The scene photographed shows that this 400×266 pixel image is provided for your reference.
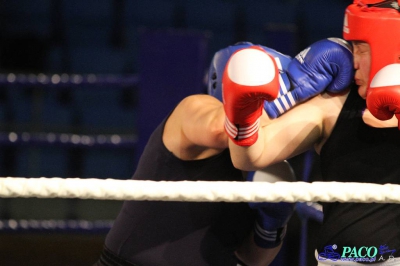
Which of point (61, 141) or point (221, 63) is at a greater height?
point (221, 63)

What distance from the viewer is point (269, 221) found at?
1.41m

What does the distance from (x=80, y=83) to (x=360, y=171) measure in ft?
5.46

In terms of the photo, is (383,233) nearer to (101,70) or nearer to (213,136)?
(213,136)

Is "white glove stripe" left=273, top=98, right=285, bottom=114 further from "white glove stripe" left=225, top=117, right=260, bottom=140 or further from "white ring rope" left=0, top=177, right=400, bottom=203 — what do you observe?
"white ring rope" left=0, top=177, right=400, bottom=203

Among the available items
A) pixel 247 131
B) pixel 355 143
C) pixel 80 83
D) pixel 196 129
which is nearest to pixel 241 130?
pixel 247 131

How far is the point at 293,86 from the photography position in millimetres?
1209

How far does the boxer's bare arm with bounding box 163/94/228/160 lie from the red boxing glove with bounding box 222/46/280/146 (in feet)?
0.30

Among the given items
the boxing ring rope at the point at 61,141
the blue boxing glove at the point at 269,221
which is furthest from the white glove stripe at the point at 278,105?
the boxing ring rope at the point at 61,141

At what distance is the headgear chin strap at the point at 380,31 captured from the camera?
114cm

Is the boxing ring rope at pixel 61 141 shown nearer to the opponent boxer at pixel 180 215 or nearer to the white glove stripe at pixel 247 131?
the opponent boxer at pixel 180 215

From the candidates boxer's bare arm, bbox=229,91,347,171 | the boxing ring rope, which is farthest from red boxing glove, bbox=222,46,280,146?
the boxing ring rope

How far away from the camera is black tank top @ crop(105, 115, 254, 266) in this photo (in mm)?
1315

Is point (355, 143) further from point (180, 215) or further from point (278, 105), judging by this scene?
point (180, 215)

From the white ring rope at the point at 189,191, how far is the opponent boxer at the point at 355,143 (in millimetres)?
188
